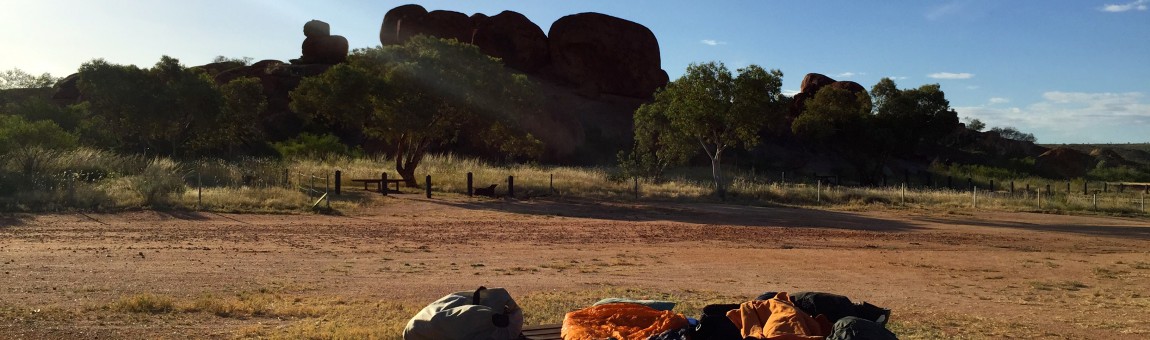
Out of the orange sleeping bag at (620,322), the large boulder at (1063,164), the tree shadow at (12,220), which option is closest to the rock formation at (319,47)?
the tree shadow at (12,220)

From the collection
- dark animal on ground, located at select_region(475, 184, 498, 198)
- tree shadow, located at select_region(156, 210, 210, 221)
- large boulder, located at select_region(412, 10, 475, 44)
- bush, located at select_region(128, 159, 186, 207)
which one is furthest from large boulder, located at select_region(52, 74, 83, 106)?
tree shadow, located at select_region(156, 210, 210, 221)

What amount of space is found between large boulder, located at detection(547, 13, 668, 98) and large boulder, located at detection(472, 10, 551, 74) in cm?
177

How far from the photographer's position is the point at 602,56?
64.4 m

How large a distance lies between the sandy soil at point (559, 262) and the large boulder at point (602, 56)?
4056 cm

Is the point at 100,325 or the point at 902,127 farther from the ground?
the point at 902,127

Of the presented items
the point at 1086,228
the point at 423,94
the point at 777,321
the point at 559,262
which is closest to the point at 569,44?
the point at 423,94

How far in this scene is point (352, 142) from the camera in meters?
57.0

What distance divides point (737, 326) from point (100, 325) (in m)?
5.66

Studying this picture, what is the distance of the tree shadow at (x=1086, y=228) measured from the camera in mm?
22750

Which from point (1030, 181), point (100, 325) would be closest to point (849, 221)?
point (100, 325)

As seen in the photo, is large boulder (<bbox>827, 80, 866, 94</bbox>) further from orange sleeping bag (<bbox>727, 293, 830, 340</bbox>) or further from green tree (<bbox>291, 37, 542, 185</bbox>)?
orange sleeping bag (<bbox>727, 293, 830, 340</bbox>)

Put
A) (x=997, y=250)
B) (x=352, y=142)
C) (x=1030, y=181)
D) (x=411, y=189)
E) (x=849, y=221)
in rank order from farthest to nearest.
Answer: (x=352, y=142)
(x=1030, y=181)
(x=411, y=189)
(x=849, y=221)
(x=997, y=250)

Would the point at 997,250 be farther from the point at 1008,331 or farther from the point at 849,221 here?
the point at 1008,331

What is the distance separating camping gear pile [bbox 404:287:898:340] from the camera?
5.87 m
